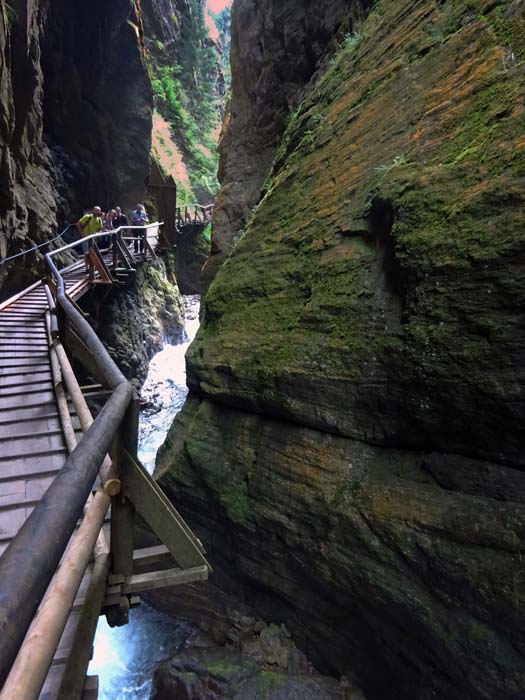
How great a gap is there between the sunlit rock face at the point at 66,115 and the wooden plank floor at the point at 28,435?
292 cm

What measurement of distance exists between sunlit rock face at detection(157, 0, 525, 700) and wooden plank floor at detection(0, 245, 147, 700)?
2.00m

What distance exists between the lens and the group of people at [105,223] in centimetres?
1216

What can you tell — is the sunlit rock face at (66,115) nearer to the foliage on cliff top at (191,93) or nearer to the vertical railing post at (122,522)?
the vertical railing post at (122,522)

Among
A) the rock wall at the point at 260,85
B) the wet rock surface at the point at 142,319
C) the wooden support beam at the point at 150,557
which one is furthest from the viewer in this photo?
the wet rock surface at the point at 142,319

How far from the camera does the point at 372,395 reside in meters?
3.88

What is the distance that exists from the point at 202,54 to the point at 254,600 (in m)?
48.3

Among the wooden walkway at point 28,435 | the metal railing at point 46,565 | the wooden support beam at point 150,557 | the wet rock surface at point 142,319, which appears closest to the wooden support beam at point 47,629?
the metal railing at point 46,565

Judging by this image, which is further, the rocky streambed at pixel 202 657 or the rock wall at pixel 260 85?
the rock wall at pixel 260 85

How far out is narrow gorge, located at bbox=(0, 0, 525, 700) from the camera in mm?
3125

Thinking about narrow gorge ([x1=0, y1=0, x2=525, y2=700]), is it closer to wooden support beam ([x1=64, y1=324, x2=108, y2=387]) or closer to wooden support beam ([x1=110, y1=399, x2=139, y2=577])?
wooden support beam ([x1=64, y1=324, x2=108, y2=387])

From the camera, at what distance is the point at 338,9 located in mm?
8281

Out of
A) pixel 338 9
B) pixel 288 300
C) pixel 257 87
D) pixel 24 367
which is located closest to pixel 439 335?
pixel 288 300

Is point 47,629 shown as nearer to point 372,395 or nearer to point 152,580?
point 152,580

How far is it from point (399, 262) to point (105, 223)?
1315 centimetres
